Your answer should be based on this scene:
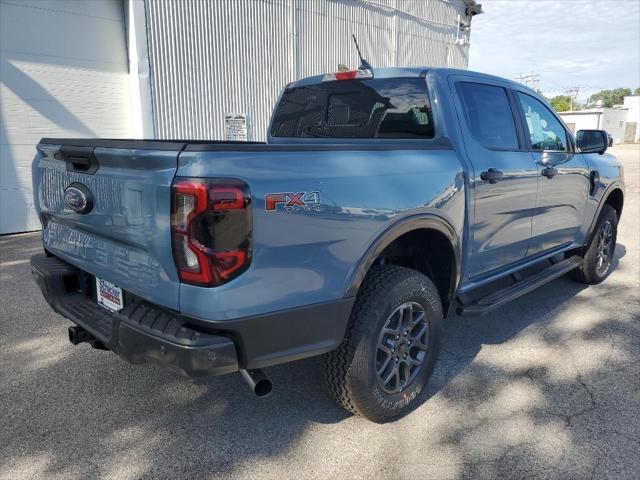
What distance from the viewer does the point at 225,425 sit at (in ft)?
9.03

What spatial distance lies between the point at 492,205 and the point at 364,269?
135 cm

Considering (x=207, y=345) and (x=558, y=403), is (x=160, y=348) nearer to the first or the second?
(x=207, y=345)

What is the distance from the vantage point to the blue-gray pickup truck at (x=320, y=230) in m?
1.97

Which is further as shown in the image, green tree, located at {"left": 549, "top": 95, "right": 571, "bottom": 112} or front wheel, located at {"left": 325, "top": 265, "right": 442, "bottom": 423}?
green tree, located at {"left": 549, "top": 95, "right": 571, "bottom": 112}

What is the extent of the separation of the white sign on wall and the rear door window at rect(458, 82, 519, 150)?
22.0ft

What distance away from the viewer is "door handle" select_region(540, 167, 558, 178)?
3.82 metres

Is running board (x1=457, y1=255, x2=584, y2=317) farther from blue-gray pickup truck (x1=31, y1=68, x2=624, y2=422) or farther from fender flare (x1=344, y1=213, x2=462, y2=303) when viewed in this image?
fender flare (x1=344, y1=213, x2=462, y2=303)

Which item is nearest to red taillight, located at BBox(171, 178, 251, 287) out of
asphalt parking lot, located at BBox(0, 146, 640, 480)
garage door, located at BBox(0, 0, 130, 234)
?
asphalt parking lot, located at BBox(0, 146, 640, 480)

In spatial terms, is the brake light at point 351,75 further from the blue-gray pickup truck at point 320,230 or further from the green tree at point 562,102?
the green tree at point 562,102

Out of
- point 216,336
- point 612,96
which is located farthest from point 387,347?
point 612,96

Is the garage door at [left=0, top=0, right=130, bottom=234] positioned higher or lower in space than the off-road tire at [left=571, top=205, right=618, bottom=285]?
higher

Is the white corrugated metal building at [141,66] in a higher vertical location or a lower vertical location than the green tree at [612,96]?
lower

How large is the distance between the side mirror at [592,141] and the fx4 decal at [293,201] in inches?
131

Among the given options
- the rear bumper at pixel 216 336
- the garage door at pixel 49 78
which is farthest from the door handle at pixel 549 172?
the garage door at pixel 49 78
